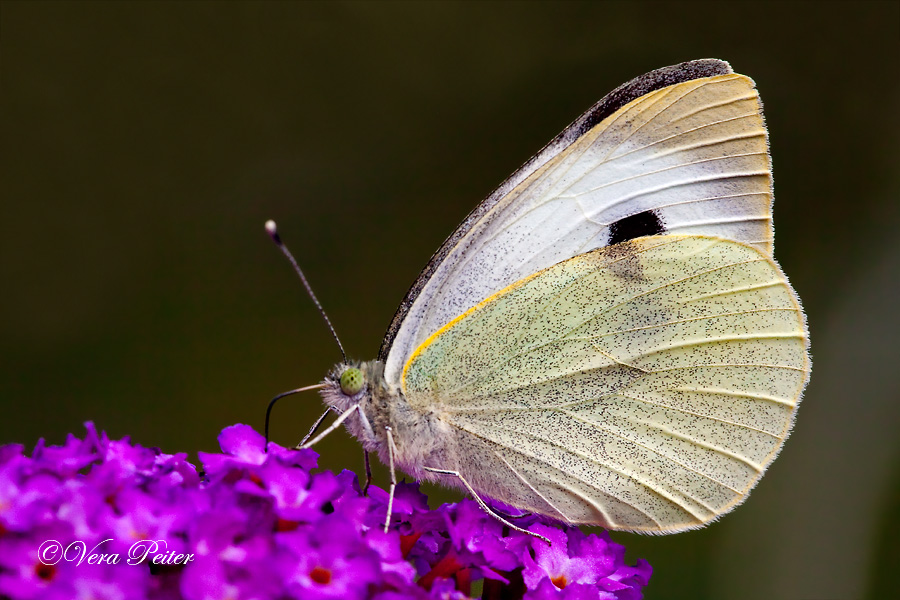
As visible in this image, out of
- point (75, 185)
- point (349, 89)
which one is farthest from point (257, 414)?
point (349, 89)

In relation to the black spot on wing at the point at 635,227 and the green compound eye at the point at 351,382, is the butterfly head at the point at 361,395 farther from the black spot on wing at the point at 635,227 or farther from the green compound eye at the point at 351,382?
the black spot on wing at the point at 635,227

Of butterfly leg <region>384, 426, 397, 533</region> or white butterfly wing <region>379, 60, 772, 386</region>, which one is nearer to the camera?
butterfly leg <region>384, 426, 397, 533</region>

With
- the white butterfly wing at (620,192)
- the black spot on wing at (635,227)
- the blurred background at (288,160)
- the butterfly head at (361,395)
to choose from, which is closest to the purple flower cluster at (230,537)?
the butterfly head at (361,395)

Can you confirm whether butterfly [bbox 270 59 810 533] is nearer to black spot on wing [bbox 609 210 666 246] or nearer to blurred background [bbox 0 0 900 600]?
black spot on wing [bbox 609 210 666 246]

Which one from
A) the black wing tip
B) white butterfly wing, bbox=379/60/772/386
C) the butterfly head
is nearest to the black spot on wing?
white butterfly wing, bbox=379/60/772/386

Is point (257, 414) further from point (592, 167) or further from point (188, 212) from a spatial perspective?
point (592, 167)

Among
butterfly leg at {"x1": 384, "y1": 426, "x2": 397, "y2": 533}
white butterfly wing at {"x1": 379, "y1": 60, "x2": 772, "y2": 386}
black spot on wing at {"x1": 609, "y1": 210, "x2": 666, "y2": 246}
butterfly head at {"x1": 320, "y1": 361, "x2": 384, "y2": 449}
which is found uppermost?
white butterfly wing at {"x1": 379, "y1": 60, "x2": 772, "y2": 386}

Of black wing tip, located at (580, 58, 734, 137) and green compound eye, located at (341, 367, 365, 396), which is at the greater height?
black wing tip, located at (580, 58, 734, 137)
